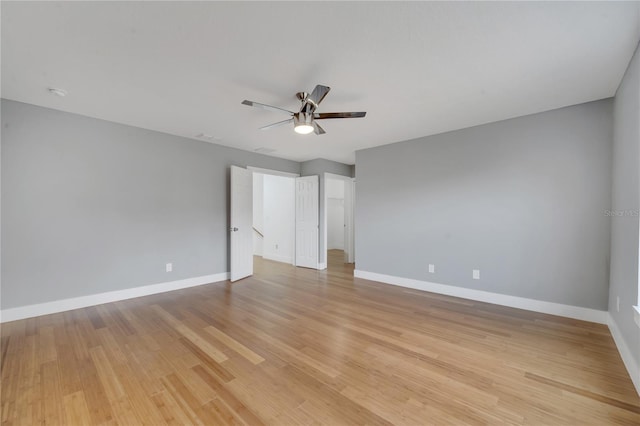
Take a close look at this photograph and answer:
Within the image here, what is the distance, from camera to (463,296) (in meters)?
3.87

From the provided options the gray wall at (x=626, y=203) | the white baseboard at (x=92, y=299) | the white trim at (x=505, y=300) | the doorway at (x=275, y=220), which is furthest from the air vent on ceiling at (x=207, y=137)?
the gray wall at (x=626, y=203)

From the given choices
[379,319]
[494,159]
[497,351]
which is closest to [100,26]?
[379,319]

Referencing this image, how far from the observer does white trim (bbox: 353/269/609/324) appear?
3.00 m

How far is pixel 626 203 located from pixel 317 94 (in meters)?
2.88

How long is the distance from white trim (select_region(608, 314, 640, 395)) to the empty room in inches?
1.2

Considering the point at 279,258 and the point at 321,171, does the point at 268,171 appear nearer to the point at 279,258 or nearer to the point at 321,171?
the point at 321,171

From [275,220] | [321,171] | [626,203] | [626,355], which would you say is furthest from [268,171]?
[626,355]

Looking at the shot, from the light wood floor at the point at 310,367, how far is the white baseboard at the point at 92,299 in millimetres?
136

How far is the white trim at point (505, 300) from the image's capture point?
3.00 metres

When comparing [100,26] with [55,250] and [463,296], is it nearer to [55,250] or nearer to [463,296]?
[55,250]

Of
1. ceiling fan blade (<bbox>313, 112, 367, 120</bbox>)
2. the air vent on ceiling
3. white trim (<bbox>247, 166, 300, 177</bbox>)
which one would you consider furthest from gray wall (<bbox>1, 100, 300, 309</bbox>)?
ceiling fan blade (<bbox>313, 112, 367, 120</bbox>)

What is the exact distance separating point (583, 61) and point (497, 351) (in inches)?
103

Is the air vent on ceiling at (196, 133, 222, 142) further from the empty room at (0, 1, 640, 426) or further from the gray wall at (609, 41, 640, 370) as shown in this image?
the gray wall at (609, 41, 640, 370)

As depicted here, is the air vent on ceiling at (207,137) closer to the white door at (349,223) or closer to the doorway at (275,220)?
the doorway at (275,220)
